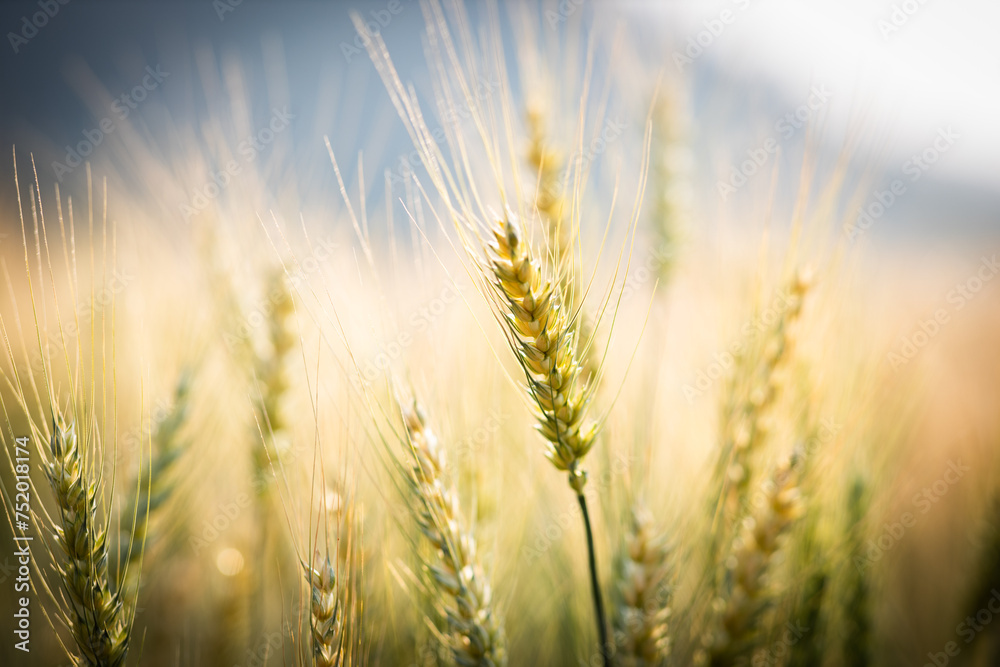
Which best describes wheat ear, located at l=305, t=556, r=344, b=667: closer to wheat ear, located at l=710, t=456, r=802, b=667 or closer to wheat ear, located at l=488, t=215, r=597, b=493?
wheat ear, located at l=488, t=215, r=597, b=493

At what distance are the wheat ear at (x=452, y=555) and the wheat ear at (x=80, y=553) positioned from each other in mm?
532

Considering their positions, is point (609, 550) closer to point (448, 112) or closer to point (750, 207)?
point (448, 112)

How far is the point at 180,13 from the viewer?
510cm

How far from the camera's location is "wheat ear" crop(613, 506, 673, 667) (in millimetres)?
899

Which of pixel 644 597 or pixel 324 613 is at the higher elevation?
pixel 324 613

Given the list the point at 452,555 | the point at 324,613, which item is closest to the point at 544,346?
the point at 452,555

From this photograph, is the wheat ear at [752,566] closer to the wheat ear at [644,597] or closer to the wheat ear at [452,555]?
the wheat ear at [644,597]

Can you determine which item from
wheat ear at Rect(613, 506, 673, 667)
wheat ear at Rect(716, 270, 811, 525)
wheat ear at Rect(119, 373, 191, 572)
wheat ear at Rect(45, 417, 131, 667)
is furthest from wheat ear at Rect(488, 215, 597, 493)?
wheat ear at Rect(119, 373, 191, 572)

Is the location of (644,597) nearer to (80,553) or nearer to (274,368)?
(80,553)

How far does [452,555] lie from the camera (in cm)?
79

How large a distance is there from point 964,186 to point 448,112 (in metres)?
5.01

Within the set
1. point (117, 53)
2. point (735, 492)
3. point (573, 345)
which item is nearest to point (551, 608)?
point (735, 492)

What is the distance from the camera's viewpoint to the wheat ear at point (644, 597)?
0.90m

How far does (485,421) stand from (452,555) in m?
0.38
